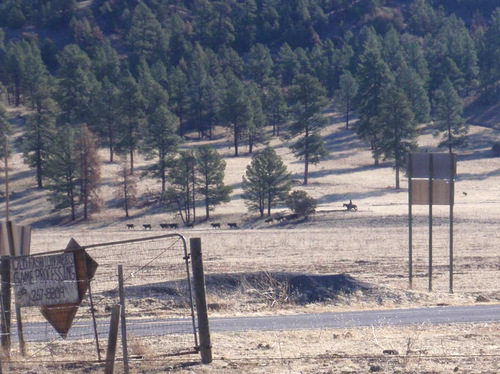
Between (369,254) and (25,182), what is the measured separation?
4617cm

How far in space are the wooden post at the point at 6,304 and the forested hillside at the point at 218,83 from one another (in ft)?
147

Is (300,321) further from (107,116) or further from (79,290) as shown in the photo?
(107,116)

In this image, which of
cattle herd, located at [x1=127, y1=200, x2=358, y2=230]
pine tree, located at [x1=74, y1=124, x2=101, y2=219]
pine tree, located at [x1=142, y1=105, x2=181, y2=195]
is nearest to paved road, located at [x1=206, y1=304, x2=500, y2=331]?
cattle herd, located at [x1=127, y1=200, x2=358, y2=230]

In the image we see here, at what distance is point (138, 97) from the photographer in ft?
226

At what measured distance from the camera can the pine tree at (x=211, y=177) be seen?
179 feet

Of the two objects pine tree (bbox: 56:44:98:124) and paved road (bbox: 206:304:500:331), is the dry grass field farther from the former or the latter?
pine tree (bbox: 56:44:98:124)

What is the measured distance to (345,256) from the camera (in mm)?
28094

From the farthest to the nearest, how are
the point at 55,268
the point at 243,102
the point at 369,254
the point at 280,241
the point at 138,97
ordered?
the point at 243,102
the point at 138,97
the point at 280,241
the point at 369,254
the point at 55,268

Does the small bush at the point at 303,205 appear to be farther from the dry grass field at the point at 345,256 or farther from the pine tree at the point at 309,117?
the pine tree at the point at 309,117

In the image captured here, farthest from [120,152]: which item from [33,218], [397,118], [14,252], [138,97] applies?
[14,252]

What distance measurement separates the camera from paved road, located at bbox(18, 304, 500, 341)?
12.1m

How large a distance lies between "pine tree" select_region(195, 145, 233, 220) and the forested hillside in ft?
0.34

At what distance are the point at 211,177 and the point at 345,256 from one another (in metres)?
28.0

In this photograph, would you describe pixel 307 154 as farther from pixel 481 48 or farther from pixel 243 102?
pixel 481 48
